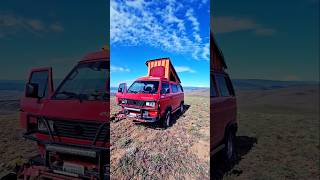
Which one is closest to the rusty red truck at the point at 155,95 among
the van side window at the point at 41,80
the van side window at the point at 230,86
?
the van side window at the point at 41,80

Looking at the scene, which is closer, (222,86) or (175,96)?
(175,96)

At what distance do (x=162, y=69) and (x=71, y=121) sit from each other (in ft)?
4.66

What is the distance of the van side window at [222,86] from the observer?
5074 millimetres

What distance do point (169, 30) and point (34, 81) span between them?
249 centimetres

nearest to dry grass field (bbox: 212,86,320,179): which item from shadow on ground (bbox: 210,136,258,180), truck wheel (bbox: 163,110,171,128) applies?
shadow on ground (bbox: 210,136,258,180)

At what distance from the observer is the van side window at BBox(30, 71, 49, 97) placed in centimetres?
507

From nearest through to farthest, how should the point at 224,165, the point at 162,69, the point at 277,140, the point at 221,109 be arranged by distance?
the point at 162,69 → the point at 221,109 → the point at 224,165 → the point at 277,140

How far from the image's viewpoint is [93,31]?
447cm

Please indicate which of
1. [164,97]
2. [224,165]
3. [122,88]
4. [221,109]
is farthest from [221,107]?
[122,88]

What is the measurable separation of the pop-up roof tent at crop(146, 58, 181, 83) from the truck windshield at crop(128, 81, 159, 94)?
0.35ft

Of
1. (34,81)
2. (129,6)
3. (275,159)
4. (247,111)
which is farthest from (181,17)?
(247,111)

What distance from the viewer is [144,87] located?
379 cm

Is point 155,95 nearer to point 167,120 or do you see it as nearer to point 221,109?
point 167,120

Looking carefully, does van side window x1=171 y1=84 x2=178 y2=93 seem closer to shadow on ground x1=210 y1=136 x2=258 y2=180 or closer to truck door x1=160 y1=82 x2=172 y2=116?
truck door x1=160 y1=82 x2=172 y2=116
